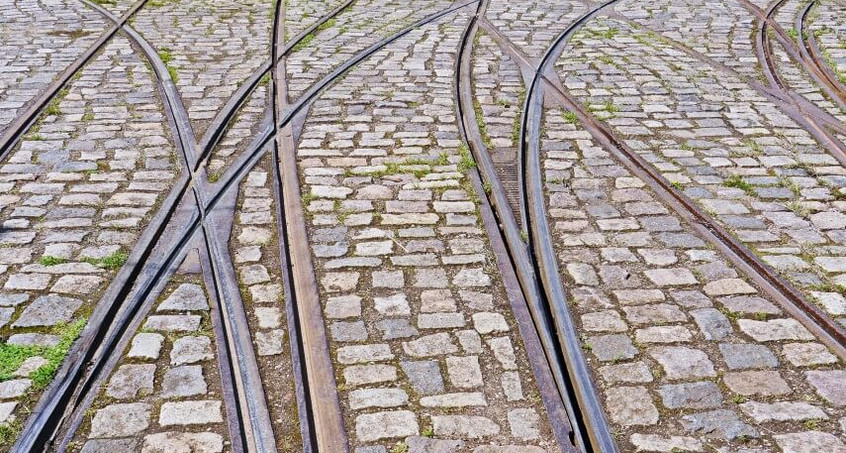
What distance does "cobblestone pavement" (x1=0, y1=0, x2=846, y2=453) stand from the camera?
3283 mm

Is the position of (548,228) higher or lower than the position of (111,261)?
lower

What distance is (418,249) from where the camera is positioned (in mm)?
4582

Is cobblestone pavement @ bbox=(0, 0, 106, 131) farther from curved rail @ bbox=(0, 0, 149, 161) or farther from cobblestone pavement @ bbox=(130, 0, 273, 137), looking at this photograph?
cobblestone pavement @ bbox=(130, 0, 273, 137)

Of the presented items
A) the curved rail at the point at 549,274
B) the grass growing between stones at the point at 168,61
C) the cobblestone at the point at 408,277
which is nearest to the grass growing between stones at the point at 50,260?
the cobblestone at the point at 408,277

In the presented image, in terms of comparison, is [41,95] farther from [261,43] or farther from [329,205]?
[329,205]

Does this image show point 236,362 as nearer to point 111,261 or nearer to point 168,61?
point 111,261

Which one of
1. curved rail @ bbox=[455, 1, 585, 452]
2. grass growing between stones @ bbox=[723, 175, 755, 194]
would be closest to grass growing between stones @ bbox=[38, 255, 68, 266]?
curved rail @ bbox=[455, 1, 585, 452]

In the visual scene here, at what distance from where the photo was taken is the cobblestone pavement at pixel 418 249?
129 inches

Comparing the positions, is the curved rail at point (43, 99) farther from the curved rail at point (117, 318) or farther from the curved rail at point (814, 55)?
the curved rail at point (814, 55)

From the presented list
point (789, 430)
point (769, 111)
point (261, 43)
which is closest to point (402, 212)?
point (789, 430)

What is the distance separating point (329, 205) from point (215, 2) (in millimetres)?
6763

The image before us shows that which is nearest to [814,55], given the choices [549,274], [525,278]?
[549,274]

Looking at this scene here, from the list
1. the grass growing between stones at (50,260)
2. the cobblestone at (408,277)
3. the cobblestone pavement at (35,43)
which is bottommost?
the cobblestone at (408,277)

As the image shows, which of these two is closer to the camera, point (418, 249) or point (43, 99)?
point (418, 249)
